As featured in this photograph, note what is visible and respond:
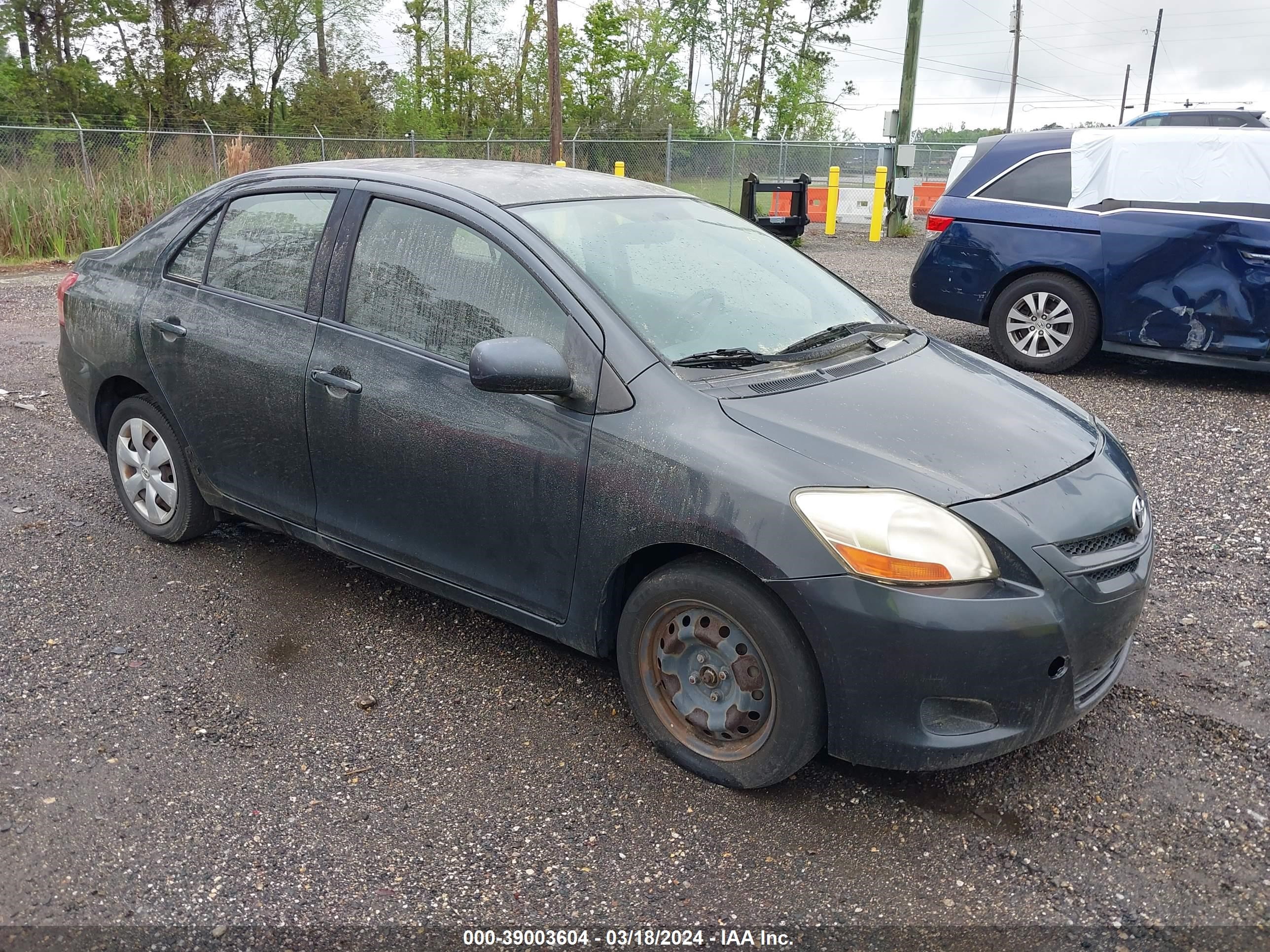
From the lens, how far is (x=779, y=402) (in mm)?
2928

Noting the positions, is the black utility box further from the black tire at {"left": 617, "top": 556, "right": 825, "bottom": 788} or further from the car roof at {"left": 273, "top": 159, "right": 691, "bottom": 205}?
the black tire at {"left": 617, "top": 556, "right": 825, "bottom": 788}

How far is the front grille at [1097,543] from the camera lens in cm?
268

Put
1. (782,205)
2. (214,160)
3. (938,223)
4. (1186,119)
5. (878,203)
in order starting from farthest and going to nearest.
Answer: (878,203) → (214,160) → (782,205) → (1186,119) → (938,223)

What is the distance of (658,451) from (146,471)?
2686mm

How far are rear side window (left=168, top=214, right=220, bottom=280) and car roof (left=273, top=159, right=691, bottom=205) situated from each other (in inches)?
15.1

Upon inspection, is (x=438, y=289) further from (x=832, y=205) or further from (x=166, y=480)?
(x=832, y=205)

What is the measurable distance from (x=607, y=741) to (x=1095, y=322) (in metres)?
5.88

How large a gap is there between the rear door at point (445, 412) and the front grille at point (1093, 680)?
142 cm

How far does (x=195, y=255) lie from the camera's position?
4.13 meters

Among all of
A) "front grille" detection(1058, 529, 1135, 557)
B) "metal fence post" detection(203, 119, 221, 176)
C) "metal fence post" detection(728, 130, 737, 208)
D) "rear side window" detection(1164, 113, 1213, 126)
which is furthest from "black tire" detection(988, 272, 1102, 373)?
"metal fence post" detection(728, 130, 737, 208)

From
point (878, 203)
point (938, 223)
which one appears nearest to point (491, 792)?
point (938, 223)

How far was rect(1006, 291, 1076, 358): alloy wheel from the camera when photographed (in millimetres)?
7648

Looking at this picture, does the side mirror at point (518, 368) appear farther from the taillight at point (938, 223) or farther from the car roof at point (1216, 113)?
the car roof at point (1216, 113)

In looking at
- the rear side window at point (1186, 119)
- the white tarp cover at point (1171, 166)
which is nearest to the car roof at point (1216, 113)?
the rear side window at point (1186, 119)
